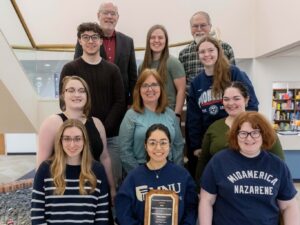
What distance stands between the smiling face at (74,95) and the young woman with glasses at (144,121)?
35cm

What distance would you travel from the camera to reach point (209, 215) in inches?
71.6

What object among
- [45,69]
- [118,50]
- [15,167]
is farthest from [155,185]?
[15,167]

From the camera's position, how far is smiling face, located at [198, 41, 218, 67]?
2.30 meters

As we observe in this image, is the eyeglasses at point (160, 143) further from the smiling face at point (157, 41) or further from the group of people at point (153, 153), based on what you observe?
the smiling face at point (157, 41)

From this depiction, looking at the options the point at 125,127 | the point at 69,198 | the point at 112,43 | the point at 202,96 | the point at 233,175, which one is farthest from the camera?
the point at 112,43

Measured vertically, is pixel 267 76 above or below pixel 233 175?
above

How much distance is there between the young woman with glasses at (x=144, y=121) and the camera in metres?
2.18

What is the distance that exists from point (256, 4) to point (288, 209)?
5.37 m

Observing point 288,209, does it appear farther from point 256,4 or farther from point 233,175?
point 256,4

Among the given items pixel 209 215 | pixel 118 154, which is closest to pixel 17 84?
pixel 118 154

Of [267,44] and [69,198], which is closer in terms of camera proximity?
[69,198]

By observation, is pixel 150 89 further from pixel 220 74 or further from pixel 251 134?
pixel 251 134

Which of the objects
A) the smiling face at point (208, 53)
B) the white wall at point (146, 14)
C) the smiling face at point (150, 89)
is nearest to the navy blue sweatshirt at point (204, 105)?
the smiling face at point (208, 53)

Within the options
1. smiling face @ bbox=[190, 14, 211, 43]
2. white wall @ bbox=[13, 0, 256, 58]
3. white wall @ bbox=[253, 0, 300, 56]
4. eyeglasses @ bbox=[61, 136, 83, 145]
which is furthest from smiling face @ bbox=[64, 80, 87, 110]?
white wall @ bbox=[13, 0, 256, 58]
